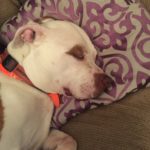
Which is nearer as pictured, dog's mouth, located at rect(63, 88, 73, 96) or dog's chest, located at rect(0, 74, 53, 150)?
dog's chest, located at rect(0, 74, 53, 150)

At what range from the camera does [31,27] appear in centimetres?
146

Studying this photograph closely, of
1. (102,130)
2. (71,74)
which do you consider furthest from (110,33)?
(102,130)

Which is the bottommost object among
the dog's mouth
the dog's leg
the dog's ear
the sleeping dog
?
the dog's leg

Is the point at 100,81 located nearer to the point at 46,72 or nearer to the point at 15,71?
the point at 46,72

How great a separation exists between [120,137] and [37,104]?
35 centimetres

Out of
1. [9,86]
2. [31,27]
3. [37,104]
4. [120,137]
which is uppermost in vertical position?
[31,27]

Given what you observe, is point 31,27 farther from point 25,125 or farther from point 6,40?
point 25,125

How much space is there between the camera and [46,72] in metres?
1.46

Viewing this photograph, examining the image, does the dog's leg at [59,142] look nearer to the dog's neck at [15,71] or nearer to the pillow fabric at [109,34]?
the pillow fabric at [109,34]

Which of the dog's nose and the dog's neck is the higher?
the dog's neck

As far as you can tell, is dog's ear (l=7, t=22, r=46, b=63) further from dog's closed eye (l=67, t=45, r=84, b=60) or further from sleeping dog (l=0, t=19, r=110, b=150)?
dog's closed eye (l=67, t=45, r=84, b=60)

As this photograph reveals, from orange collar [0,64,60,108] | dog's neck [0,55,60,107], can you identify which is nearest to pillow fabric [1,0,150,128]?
orange collar [0,64,60,108]

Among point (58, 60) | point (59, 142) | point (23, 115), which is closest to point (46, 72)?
point (58, 60)

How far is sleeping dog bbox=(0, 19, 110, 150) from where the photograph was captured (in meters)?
1.43
